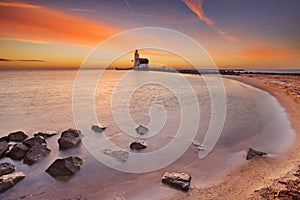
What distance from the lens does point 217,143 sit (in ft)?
28.4

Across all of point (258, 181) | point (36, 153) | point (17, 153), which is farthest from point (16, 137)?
point (258, 181)

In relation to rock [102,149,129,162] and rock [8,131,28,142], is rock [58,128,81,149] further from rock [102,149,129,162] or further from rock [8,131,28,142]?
rock [8,131,28,142]

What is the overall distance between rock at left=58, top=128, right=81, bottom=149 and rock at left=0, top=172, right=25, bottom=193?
2.30 m

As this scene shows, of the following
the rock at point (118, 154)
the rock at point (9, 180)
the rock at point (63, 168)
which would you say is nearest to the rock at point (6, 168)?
the rock at point (9, 180)

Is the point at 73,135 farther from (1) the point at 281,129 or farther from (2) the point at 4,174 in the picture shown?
(1) the point at 281,129

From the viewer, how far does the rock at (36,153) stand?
6.43m

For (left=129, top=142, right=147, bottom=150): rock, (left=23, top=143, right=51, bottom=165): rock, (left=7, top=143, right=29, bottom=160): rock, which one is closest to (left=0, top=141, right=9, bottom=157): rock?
(left=7, top=143, right=29, bottom=160): rock

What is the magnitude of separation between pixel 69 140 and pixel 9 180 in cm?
309

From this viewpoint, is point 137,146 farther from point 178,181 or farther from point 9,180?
point 9,180

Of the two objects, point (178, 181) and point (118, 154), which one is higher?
point (178, 181)

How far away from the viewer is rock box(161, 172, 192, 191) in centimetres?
486

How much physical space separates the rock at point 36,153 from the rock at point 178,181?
4.58 meters

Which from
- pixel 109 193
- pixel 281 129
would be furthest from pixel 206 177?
pixel 281 129

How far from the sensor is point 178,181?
5.05 metres
